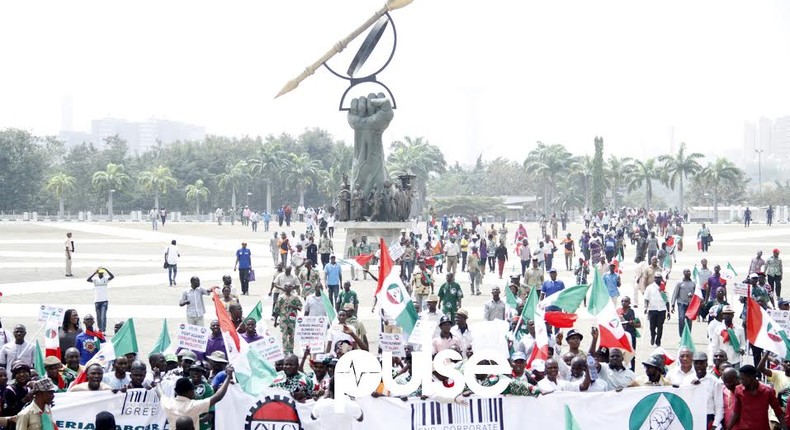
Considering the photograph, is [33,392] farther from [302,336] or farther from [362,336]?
[362,336]

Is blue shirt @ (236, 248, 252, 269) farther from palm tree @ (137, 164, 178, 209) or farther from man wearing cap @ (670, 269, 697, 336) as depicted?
palm tree @ (137, 164, 178, 209)

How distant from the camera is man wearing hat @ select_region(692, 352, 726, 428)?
10.2 m

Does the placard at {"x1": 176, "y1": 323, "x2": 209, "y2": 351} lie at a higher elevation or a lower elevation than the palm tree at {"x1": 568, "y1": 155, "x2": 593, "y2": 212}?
lower

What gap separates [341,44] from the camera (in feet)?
128

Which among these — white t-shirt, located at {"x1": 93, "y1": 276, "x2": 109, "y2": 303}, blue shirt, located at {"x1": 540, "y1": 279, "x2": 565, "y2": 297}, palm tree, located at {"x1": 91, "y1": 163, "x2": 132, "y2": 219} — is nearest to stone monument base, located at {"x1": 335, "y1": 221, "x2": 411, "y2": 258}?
white t-shirt, located at {"x1": 93, "y1": 276, "x2": 109, "y2": 303}

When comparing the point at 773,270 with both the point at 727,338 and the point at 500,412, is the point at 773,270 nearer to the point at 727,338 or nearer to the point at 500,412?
the point at 727,338

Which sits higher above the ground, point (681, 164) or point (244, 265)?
point (681, 164)

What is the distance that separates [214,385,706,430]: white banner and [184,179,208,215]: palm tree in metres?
89.6

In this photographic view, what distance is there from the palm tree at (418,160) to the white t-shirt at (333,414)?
288 ft

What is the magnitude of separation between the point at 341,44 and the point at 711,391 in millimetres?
29985

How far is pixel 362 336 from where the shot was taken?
44.5ft

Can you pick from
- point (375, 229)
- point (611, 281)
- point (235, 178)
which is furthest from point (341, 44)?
point (235, 178)

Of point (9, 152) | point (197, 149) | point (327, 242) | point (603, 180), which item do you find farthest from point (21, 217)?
point (327, 242)

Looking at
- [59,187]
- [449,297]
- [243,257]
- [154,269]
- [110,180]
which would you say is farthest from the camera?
[110,180]
